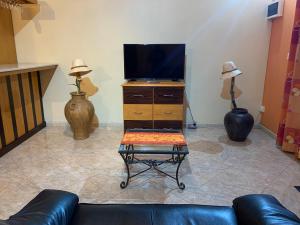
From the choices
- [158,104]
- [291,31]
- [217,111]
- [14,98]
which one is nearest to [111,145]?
[158,104]

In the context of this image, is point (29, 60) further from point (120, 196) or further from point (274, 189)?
point (274, 189)

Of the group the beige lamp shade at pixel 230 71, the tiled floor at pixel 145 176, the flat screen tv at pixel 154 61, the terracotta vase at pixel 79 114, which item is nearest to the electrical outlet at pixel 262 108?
the tiled floor at pixel 145 176

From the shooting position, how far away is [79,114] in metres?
3.34

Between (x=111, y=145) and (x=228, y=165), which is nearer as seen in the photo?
(x=228, y=165)

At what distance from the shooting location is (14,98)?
3172 mm

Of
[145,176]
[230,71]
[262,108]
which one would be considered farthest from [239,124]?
[145,176]

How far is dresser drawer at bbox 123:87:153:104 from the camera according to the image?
11.0ft

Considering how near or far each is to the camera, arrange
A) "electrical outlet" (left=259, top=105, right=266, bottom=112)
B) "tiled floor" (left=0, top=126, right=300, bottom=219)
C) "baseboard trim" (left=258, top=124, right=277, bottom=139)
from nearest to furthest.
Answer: "tiled floor" (left=0, top=126, right=300, bottom=219) → "baseboard trim" (left=258, top=124, right=277, bottom=139) → "electrical outlet" (left=259, top=105, right=266, bottom=112)

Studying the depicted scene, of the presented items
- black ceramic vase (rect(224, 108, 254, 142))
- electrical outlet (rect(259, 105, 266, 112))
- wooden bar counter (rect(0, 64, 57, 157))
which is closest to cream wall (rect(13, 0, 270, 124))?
electrical outlet (rect(259, 105, 266, 112))

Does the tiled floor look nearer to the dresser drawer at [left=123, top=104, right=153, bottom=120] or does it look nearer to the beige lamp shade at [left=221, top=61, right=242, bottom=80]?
the dresser drawer at [left=123, top=104, right=153, bottom=120]

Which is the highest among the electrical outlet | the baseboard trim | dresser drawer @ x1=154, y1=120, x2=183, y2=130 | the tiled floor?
the electrical outlet

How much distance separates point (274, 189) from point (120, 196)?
1.44 m

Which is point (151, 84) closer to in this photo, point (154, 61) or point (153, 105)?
point (153, 105)

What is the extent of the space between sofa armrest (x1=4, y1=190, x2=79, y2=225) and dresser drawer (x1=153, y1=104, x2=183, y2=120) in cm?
221
